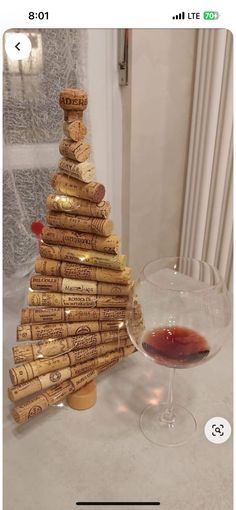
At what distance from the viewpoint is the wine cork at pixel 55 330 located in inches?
25.7

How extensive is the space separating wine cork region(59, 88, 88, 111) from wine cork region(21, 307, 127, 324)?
0.97ft

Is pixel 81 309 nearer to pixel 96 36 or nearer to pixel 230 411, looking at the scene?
pixel 230 411

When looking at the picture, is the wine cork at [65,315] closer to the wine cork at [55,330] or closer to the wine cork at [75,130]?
the wine cork at [55,330]

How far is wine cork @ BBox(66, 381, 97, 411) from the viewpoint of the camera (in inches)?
26.4

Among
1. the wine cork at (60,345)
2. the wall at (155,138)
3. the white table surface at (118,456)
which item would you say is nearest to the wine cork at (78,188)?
the wine cork at (60,345)

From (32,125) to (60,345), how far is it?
663 millimetres

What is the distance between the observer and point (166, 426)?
647 millimetres

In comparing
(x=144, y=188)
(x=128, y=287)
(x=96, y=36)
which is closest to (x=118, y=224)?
(x=144, y=188)

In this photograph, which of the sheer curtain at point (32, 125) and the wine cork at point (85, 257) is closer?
the wine cork at point (85, 257)

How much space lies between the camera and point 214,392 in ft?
2.33

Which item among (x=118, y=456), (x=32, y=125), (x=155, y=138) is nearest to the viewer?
(x=118, y=456)
